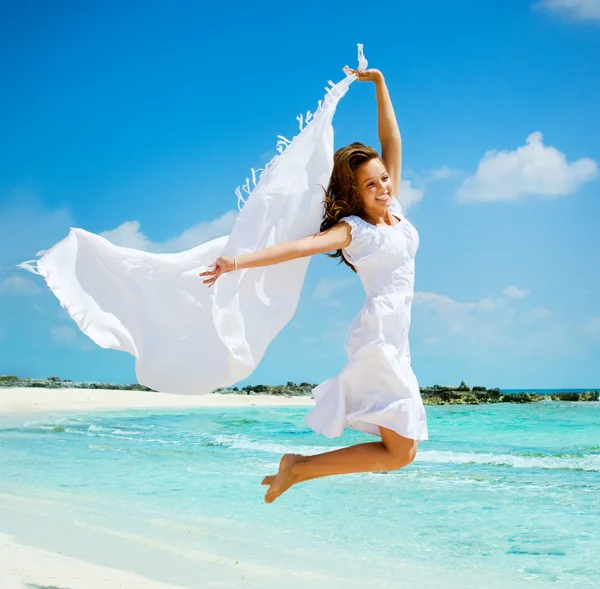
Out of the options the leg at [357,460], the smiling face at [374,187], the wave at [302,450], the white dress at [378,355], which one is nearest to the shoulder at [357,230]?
the white dress at [378,355]

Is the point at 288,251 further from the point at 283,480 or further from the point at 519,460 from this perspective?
the point at 519,460

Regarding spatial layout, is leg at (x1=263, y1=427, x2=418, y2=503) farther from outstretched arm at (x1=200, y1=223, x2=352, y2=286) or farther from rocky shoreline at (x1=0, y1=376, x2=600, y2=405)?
rocky shoreline at (x1=0, y1=376, x2=600, y2=405)

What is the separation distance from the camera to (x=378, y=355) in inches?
144

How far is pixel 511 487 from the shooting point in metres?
9.19

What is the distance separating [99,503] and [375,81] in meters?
5.19

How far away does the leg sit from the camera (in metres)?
3.61

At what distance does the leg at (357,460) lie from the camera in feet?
11.8

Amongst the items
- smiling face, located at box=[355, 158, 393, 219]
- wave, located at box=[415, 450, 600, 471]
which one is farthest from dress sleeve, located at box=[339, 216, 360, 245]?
wave, located at box=[415, 450, 600, 471]

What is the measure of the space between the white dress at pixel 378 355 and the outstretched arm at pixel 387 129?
42cm

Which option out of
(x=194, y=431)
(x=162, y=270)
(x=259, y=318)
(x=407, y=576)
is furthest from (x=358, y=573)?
(x=194, y=431)

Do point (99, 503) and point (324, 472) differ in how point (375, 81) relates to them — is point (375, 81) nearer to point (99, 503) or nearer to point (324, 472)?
point (324, 472)

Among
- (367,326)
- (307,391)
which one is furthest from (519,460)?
(307,391)

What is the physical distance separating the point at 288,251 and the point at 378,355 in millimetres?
692

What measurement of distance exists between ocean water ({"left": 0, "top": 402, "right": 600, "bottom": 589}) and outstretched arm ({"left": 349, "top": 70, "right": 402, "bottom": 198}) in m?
2.81
